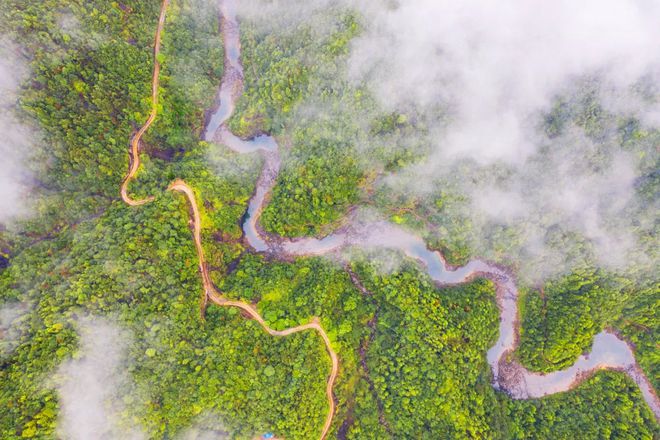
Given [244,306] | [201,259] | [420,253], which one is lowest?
[244,306]

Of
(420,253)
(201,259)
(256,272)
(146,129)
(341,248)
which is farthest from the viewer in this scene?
(420,253)

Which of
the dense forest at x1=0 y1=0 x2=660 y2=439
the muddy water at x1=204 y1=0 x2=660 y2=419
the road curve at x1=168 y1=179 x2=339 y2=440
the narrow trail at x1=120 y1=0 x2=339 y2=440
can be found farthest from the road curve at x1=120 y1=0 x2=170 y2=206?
the muddy water at x1=204 y1=0 x2=660 y2=419

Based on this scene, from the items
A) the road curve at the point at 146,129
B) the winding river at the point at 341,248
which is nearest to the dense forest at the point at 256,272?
the road curve at the point at 146,129

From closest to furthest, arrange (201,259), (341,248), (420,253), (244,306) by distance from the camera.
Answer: (244,306)
(201,259)
(341,248)
(420,253)

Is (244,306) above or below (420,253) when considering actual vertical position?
Answer: below

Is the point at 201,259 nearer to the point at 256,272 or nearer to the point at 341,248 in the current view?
the point at 256,272

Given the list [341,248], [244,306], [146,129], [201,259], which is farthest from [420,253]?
[146,129]

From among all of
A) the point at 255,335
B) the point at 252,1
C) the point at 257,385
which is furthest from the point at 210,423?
the point at 252,1
